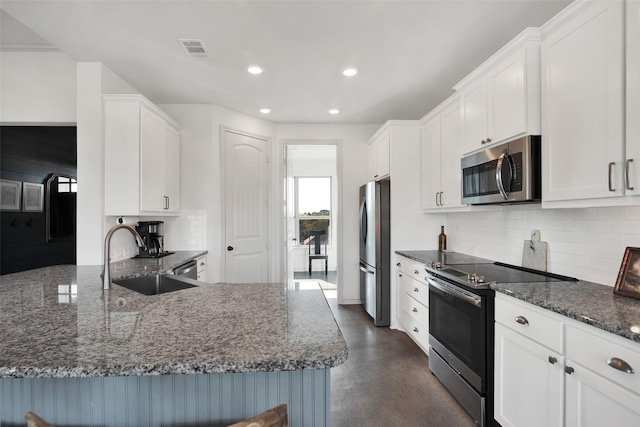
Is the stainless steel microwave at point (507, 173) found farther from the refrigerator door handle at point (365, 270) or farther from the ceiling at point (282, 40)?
the refrigerator door handle at point (365, 270)

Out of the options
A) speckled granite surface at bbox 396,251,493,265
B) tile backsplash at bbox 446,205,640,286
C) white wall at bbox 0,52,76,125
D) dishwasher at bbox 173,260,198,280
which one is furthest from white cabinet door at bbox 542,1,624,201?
white wall at bbox 0,52,76,125

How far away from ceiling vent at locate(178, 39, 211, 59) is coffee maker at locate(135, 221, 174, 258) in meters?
1.75

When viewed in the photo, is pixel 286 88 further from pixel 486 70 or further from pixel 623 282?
pixel 623 282

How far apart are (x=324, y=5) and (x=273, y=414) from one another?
2176 mm

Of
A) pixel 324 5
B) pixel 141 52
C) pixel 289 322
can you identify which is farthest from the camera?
pixel 141 52

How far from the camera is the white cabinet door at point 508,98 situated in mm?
1900

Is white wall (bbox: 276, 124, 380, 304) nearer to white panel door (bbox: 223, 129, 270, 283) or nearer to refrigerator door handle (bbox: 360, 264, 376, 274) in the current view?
refrigerator door handle (bbox: 360, 264, 376, 274)

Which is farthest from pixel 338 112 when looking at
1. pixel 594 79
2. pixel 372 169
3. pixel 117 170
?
pixel 594 79

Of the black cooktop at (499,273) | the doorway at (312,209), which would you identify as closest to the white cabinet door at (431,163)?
the black cooktop at (499,273)

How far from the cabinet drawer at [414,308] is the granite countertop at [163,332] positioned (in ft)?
5.71

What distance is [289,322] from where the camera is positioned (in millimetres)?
1154

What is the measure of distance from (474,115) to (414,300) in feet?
5.80

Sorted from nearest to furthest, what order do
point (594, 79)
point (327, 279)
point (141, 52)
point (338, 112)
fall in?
1. point (594, 79)
2. point (141, 52)
3. point (338, 112)
4. point (327, 279)

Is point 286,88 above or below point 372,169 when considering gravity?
above
